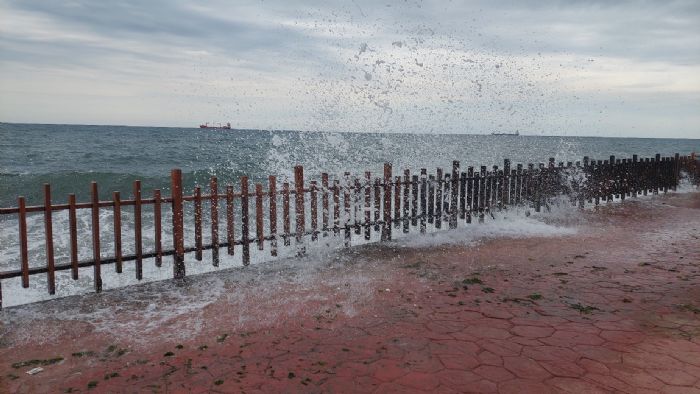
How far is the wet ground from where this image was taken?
13.0 ft

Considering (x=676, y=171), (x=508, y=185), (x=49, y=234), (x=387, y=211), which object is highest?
(x=676, y=171)

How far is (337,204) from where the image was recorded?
29.0ft

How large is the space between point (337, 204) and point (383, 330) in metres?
4.09

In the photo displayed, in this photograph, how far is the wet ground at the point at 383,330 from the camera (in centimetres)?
397

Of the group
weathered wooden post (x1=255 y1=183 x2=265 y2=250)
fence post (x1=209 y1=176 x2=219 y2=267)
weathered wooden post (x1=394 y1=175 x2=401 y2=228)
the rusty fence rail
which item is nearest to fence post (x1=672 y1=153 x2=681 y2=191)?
the rusty fence rail

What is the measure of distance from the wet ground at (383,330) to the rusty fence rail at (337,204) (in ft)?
1.62

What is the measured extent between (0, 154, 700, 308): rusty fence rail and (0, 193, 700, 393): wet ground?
49cm

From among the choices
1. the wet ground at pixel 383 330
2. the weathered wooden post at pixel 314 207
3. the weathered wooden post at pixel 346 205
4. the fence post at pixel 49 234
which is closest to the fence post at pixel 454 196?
the wet ground at pixel 383 330

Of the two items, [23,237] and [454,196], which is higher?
[454,196]

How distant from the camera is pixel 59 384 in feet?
13.0

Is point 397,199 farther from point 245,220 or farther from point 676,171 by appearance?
point 676,171

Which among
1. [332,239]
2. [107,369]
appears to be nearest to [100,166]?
[332,239]

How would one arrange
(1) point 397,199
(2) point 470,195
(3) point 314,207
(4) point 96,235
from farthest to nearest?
(2) point 470,195 < (1) point 397,199 < (3) point 314,207 < (4) point 96,235

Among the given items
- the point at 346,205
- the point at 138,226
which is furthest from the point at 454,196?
the point at 138,226
